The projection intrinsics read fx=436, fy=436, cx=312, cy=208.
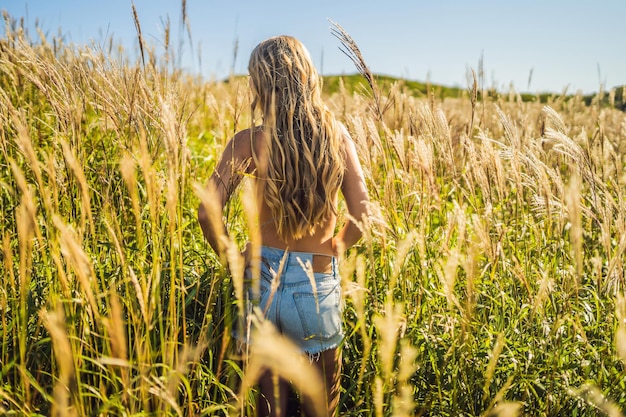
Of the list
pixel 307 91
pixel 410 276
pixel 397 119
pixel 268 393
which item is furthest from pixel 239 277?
pixel 397 119

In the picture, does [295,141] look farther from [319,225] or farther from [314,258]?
[314,258]

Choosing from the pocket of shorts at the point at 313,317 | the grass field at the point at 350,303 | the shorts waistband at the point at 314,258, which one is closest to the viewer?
the grass field at the point at 350,303

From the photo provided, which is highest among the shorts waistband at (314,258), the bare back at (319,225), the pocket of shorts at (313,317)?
the bare back at (319,225)

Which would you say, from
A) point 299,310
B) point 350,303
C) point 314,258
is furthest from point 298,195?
point 350,303

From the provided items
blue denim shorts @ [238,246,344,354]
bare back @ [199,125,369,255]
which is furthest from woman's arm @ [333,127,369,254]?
blue denim shorts @ [238,246,344,354]

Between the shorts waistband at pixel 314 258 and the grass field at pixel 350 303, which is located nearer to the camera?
the grass field at pixel 350 303

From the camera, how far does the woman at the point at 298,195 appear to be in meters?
1.83

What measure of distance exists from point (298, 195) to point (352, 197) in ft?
0.88

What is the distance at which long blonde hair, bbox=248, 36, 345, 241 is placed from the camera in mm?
1888

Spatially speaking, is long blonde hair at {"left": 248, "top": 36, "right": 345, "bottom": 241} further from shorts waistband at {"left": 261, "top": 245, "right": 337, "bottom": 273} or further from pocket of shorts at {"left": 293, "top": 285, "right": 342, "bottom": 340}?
pocket of shorts at {"left": 293, "top": 285, "right": 342, "bottom": 340}

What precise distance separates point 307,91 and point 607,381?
1.78 metres

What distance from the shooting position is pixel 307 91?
1.99 m

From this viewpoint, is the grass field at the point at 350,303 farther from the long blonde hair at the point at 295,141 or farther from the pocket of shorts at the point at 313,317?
the long blonde hair at the point at 295,141

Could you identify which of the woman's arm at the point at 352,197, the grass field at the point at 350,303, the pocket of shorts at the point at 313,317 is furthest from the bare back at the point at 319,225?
the pocket of shorts at the point at 313,317
